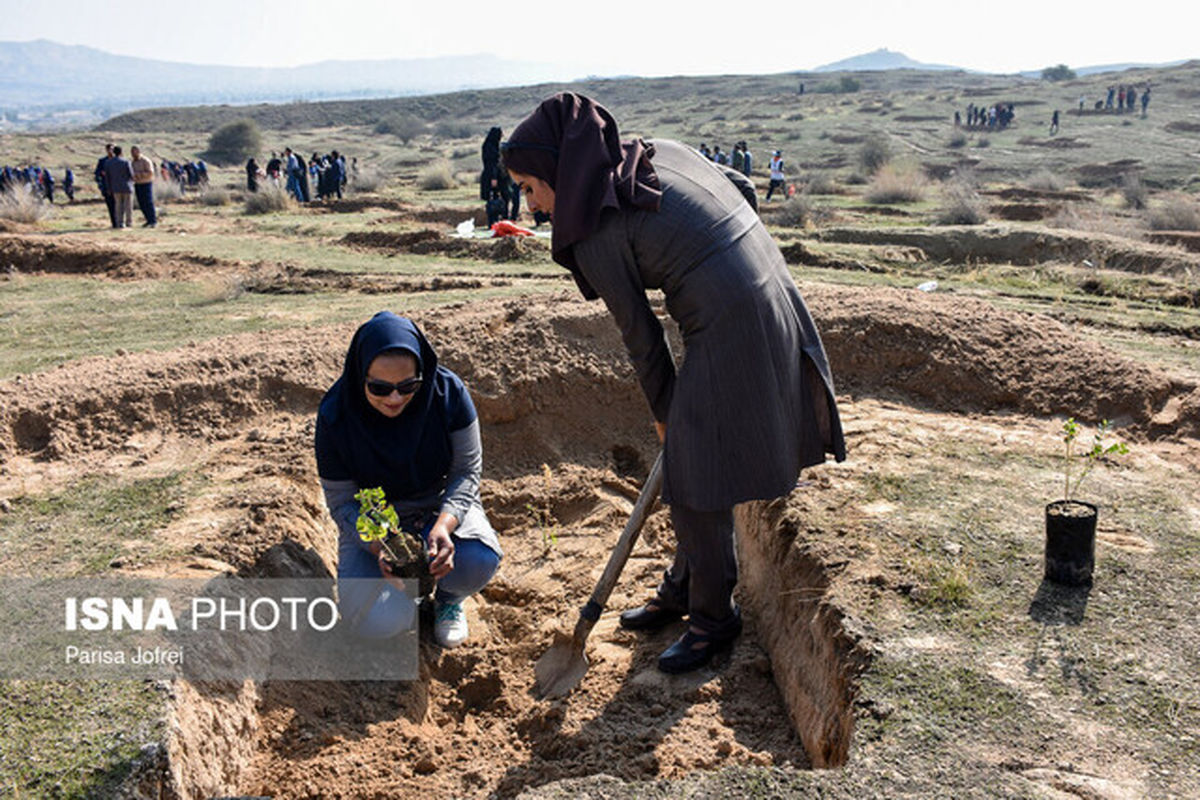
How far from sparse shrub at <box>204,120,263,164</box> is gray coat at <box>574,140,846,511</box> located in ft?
153

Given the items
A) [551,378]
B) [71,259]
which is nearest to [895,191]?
[71,259]

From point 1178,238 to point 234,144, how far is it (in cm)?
4265

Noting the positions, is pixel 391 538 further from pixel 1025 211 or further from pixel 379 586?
pixel 1025 211

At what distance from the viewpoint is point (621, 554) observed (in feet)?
11.5

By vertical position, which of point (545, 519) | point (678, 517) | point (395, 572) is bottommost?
point (545, 519)

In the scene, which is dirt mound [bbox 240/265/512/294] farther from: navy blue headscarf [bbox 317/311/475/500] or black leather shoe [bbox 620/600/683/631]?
black leather shoe [bbox 620/600/683/631]

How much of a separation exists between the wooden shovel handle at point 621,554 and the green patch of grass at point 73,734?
1.44 metres

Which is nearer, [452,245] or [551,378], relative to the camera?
[551,378]

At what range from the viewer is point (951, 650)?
2.95 m

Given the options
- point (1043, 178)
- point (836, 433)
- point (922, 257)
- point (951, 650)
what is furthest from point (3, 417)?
point (1043, 178)

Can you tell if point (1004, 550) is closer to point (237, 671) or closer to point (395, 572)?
point (395, 572)

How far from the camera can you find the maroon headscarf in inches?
110

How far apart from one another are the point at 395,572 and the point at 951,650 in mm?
1958

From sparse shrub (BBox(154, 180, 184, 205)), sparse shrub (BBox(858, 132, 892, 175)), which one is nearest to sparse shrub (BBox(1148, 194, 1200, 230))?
sparse shrub (BBox(858, 132, 892, 175))
